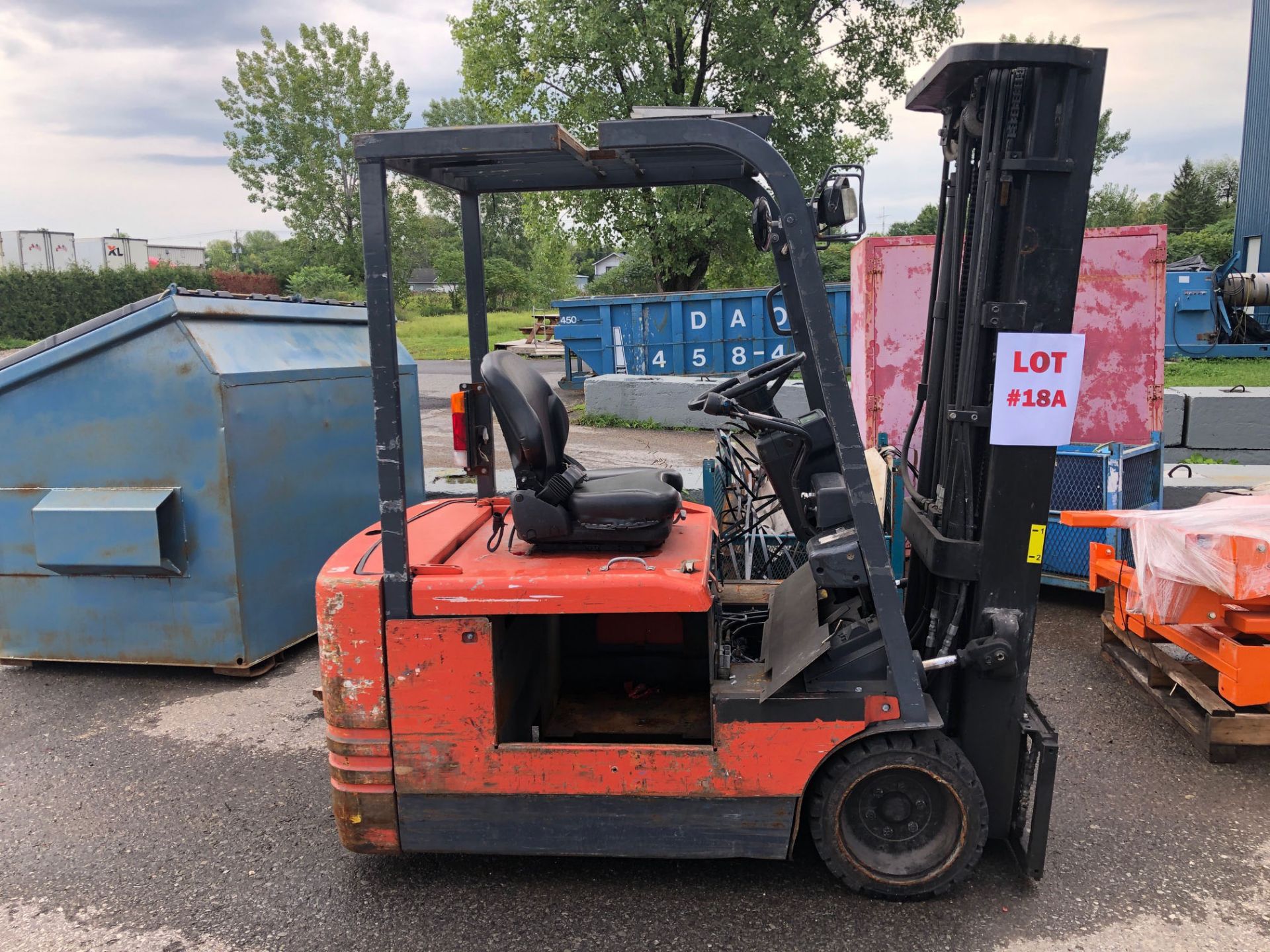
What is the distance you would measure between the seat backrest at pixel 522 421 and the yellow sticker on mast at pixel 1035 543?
5.79 feet

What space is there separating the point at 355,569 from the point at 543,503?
0.73m

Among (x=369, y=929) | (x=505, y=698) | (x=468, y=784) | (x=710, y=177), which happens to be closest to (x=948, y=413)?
(x=710, y=177)

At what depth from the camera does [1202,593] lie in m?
4.36

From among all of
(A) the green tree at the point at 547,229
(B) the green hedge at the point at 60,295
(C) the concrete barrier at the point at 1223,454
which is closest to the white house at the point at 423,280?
(B) the green hedge at the point at 60,295

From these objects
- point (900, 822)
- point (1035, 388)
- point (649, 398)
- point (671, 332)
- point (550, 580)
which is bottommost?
point (900, 822)

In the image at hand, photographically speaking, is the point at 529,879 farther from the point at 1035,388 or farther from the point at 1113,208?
the point at 1113,208

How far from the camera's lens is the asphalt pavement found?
319 centimetres

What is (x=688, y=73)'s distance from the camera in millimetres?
21281

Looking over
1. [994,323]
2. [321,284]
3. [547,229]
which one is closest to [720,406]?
[994,323]

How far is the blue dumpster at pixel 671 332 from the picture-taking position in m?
18.0

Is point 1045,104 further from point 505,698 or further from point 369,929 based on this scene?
point 369,929

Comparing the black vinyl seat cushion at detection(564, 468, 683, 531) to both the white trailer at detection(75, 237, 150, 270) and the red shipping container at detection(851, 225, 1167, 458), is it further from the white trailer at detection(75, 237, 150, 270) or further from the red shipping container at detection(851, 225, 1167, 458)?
the white trailer at detection(75, 237, 150, 270)

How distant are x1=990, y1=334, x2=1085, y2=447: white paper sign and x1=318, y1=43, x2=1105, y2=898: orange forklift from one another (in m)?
0.08

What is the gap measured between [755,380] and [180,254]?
64043 mm
